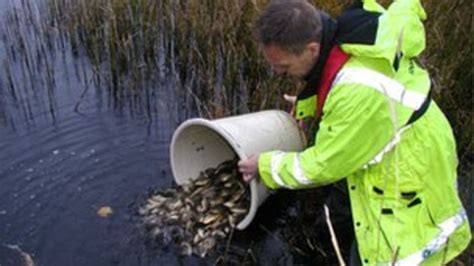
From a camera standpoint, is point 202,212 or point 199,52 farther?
point 199,52

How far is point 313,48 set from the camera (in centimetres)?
276

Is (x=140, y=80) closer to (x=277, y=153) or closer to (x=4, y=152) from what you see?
(x=4, y=152)

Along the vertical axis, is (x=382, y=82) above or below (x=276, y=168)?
above

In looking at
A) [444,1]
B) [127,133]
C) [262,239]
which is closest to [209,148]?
[262,239]

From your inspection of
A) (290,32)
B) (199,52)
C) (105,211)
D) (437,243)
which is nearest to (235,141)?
(290,32)

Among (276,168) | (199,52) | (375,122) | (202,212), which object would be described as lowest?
(202,212)

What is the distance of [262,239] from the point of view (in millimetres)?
4258

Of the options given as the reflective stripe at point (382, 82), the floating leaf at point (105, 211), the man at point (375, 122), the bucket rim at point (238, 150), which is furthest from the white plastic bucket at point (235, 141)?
the reflective stripe at point (382, 82)

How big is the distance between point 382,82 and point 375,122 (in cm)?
19

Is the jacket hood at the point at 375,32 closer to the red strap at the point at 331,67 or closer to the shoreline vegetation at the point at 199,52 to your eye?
the red strap at the point at 331,67

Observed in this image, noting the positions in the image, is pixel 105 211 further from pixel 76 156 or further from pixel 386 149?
pixel 386 149

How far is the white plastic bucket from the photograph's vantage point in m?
3.73

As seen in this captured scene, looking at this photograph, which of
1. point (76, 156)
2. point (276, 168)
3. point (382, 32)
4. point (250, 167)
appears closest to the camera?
point (382, 32)

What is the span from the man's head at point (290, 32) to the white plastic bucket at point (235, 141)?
979 millimetres
